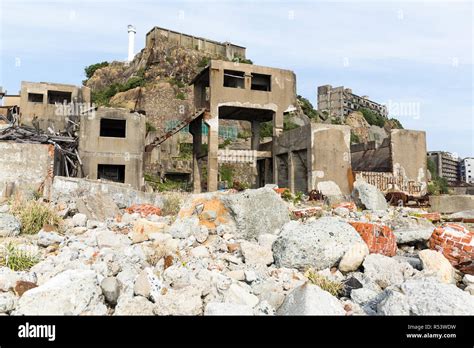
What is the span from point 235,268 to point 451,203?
37.1 feet

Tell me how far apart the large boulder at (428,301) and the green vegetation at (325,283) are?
0.81m

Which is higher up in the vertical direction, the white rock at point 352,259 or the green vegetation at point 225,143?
the green vegetation at point 225,143

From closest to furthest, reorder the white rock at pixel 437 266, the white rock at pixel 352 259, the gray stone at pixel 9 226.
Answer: the white rock at pixel 437 266, the white rock at pixel 352 259, the gray stone at pixel 9 226

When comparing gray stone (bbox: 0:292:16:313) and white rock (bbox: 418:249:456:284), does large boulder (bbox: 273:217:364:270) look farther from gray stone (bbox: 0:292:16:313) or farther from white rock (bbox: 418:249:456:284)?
gray stone (bbox: 0:292:16:313)

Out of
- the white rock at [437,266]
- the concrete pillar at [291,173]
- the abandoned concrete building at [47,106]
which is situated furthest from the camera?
the abandoned concrete building at [47,106]

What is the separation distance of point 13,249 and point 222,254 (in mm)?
2825

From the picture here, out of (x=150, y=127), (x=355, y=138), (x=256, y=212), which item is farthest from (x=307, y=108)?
(x=256, y=212)

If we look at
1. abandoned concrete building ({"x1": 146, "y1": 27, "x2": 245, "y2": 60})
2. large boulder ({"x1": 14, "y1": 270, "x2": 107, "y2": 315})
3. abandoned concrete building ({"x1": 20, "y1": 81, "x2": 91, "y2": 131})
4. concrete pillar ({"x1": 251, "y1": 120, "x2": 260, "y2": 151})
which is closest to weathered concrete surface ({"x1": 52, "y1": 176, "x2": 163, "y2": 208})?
large boulder ({"x1": 14, "y1": 270, "x2": 107, "y2": 315})

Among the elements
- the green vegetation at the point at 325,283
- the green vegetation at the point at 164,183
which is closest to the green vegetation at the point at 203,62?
the green vegetation at the point at 164,183

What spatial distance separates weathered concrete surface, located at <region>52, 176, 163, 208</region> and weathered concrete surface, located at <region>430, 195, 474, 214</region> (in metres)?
9.65

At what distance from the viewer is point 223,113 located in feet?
72.1

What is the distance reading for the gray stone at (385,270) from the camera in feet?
15.0

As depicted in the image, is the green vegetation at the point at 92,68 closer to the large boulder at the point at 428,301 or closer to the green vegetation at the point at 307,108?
the green vegetation at the point at 307,108
